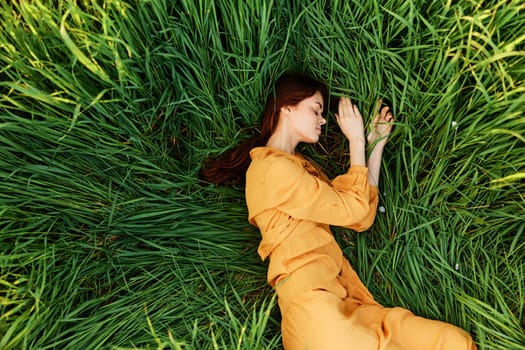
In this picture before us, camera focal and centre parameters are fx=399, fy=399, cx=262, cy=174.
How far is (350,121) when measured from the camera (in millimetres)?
1718

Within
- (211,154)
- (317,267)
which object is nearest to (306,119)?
(211,154)

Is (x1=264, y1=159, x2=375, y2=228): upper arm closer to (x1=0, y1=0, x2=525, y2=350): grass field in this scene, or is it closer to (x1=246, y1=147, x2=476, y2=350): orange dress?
(x1=246, y1=147, x2=476, y2=350): orange dress

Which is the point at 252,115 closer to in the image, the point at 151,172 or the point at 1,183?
the point at 151,172

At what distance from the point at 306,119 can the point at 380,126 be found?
34 cm

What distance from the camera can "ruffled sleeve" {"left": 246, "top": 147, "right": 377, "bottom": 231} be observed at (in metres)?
1.49

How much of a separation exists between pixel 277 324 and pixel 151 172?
84 centimetres

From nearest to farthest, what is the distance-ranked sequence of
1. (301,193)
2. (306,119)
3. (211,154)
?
(301,193)
(306,119)
(211,154)

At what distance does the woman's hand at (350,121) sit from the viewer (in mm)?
1697

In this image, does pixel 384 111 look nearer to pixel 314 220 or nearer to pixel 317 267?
pixel 314 220

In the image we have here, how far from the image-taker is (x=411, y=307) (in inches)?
65.6

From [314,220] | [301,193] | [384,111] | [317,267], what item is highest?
[384,111]

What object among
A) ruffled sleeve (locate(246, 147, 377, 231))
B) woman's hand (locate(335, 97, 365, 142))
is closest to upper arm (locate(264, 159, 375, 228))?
ruffled sleeve (locate(246, 147, 377, 231))

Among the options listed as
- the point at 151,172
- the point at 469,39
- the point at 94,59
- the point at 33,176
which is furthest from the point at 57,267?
the point at 469,39

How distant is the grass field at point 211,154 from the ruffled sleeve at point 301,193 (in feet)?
0.80
